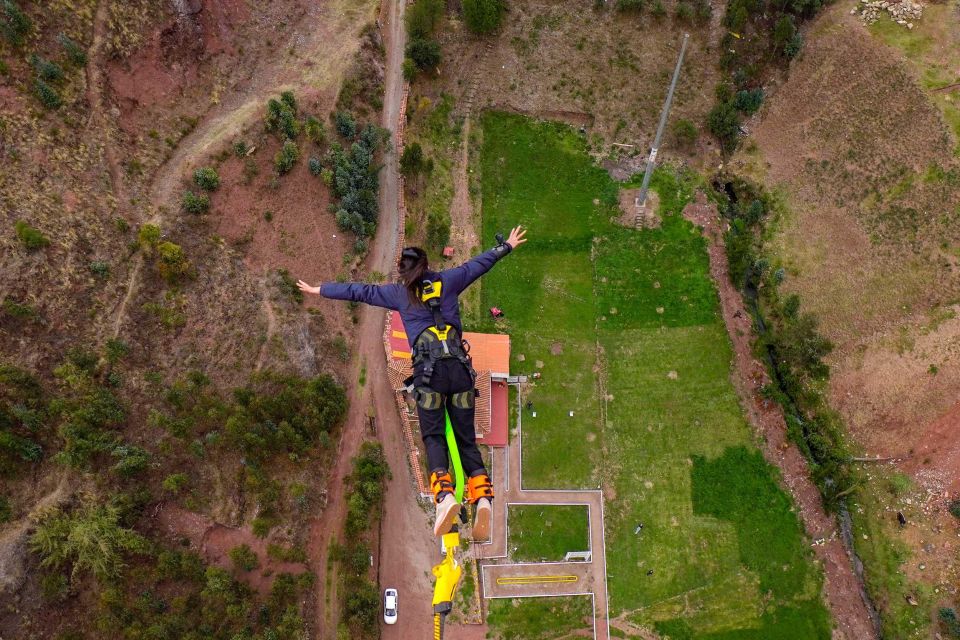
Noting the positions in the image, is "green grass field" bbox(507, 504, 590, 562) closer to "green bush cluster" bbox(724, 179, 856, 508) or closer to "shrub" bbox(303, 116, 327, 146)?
"green bush cluster" bbox(724, 179, 856, 508)

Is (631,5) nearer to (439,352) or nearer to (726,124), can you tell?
(726,124)

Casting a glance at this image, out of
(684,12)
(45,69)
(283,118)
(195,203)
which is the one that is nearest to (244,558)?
(195,203)

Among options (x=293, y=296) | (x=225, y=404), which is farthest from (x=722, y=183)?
(x=225, y=404)

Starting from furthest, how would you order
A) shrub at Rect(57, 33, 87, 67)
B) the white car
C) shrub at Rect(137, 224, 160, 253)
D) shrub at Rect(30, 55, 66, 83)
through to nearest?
the white car, shrub at Rect(57, 33, 87, 67), shrub at Rect(137, 224, 160, 253), shrub at Rect(30, 55, 66, 83)

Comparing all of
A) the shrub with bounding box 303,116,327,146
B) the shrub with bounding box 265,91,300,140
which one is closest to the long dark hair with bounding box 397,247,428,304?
the shrub with bounding box 303,116,327,146

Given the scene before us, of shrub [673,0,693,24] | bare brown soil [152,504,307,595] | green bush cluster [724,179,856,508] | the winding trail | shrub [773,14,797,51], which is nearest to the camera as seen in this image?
bare brown soil [152,504,307,595]

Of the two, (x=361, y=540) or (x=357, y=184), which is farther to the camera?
(x=357, y=184)

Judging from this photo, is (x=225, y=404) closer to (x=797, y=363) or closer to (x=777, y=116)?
(x=797, y=363)
